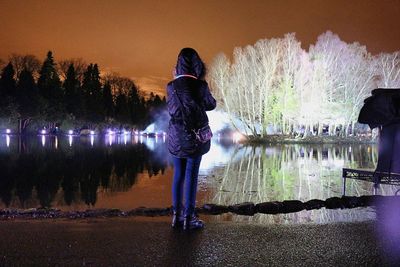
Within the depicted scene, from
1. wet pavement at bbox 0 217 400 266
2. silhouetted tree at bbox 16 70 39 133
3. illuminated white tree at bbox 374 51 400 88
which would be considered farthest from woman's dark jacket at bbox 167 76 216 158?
silhouetted tree at bbox 16 70 39 133

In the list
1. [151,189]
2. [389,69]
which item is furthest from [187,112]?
[389,69]

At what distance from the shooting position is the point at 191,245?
4.60 m

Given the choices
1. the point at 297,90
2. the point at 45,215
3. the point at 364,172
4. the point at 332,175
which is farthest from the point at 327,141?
the point at 45,215

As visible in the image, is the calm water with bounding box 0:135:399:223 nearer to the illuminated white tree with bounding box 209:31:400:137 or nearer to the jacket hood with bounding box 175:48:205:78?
the jacket hood with bounding box 175:48:205:78

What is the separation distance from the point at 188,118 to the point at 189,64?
2.38 feet

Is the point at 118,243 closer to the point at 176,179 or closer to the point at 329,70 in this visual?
the point at 176,179

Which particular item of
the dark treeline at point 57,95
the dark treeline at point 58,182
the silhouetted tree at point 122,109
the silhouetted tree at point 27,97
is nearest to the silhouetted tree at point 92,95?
the dark treeline at point 57,95

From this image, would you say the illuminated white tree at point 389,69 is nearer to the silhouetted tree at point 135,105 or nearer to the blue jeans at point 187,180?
the blue jeans at point 187,180

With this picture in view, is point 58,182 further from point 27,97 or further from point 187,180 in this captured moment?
point 27,97

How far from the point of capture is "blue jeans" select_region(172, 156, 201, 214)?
18.1 ft

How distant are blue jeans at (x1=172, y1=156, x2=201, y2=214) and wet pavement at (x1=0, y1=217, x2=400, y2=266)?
38cm

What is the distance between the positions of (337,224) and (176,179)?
7.60 ft

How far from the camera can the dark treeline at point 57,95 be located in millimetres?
74938

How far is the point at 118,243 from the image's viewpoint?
4.67 meters
